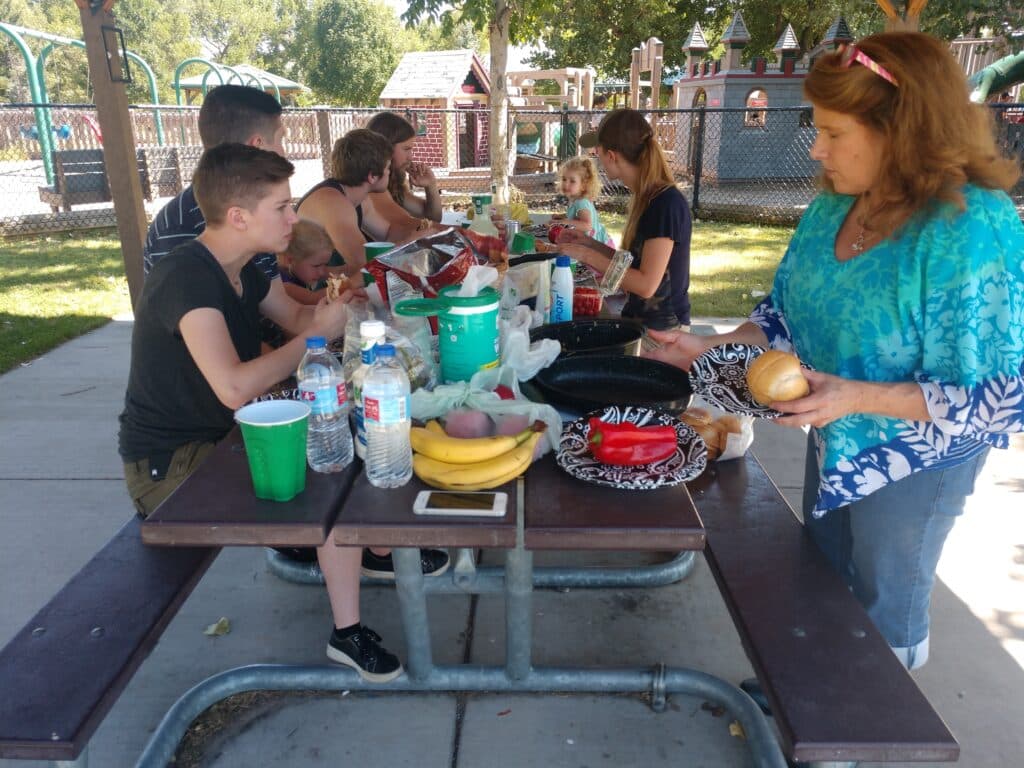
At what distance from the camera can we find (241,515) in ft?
5.29

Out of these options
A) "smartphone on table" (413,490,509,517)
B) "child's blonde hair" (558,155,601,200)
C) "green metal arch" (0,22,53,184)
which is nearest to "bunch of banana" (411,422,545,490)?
"smartphone on table" (413,490,509,517)

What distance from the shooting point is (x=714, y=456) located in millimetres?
2182

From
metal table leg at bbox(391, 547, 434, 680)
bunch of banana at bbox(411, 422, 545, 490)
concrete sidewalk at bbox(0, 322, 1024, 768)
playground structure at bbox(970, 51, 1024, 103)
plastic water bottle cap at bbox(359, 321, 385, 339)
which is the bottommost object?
concrete sidewalk at bbox(0, 322, 1024, 768)

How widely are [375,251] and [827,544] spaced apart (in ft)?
7.05

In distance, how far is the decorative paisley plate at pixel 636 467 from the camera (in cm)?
173

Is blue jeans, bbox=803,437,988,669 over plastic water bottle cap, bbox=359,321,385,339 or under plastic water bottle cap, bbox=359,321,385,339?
under

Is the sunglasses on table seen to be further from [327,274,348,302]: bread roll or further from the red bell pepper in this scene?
[327,274,348,302]: bread roll

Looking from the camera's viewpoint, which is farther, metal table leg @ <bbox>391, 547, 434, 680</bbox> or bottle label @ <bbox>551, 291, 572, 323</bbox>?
bottle label @ <bbox>551, 291, 572, 323</bbox>

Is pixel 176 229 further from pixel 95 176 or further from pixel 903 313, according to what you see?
pixel 95 176

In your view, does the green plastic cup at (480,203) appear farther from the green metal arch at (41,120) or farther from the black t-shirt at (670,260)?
the green metal arch at (41,120)

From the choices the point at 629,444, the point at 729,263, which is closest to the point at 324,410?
the point at 629,444

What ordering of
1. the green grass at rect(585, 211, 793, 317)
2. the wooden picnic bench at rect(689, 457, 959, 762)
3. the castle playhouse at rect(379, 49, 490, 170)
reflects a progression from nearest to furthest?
the wooden picnic bench at rect(689, 457, 959, 762), the green grass at rect(585, 211, 793, 317), the castle playhouse at rect(379, 49, 490, 170)

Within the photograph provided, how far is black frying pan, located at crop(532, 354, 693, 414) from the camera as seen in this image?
224 cm

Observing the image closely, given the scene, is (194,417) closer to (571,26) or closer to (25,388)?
(25,388)
